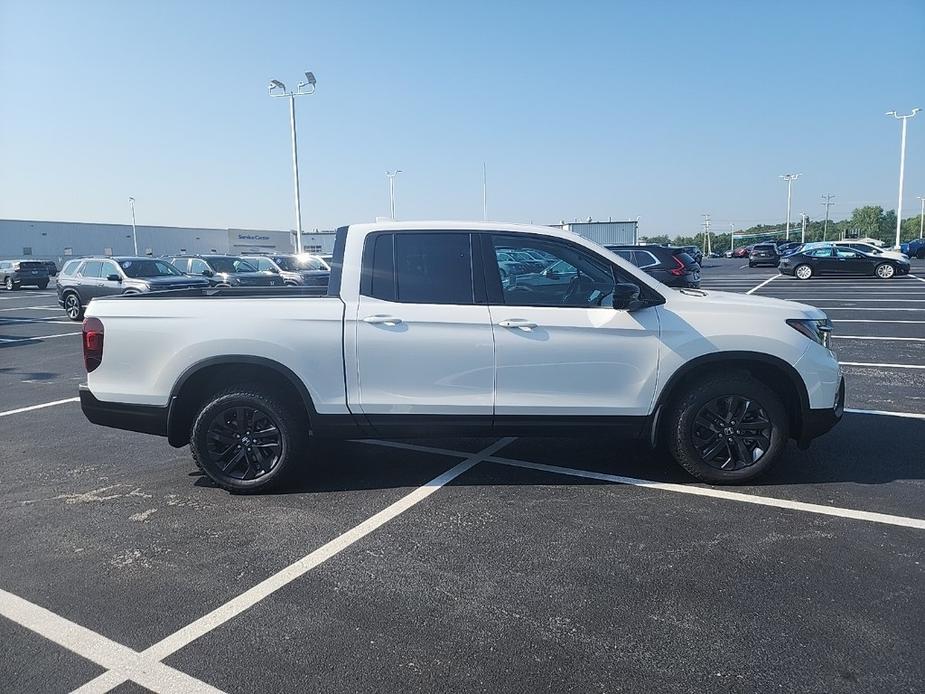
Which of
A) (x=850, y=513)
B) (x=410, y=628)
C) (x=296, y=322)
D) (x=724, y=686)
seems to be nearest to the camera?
(x=724, y=686)

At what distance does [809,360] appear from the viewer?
4543mm

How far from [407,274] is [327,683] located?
2.75m

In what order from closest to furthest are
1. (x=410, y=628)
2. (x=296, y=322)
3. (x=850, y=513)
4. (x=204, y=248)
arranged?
(x=410, y=628)
(x=850, y=513)
(x=296, y=322)
(x=204, y=248)

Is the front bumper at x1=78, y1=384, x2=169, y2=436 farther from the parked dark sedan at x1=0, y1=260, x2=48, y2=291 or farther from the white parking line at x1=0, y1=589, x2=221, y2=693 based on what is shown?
the parked dark sedan at x1=0, y1=260, x2=48, y2=291

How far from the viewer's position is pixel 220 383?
4.75 m

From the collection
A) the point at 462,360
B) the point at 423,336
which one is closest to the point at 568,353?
the point at 462,360

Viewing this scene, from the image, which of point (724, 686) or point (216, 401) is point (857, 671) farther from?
point (216, 401)

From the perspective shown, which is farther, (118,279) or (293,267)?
(293,267)

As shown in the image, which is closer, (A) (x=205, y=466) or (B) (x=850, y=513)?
(B) (x=850, y=513)

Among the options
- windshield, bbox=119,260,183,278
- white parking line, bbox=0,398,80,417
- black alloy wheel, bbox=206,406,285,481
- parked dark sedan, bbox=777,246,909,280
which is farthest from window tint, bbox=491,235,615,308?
parked dark sedan, bbox=777,246,909,280

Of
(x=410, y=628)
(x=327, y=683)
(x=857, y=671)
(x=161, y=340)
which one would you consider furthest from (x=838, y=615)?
(x=161, y=340)

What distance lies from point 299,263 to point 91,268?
8734 millimetres

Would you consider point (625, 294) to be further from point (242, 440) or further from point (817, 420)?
point (242, 440)

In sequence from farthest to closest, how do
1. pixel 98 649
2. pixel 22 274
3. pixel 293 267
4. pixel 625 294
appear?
1. pixel 22 274
2. pixel 293 267
3. pixel 625 294
4. pixel 98 649
